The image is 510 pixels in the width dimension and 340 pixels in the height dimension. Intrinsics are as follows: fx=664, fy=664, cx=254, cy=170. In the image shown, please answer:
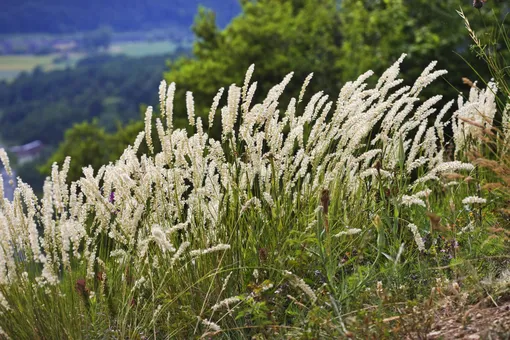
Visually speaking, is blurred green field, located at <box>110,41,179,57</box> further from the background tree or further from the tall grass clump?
the tall grass clump

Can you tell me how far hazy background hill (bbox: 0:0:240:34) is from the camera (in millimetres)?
175000

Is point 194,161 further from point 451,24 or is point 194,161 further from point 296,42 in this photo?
point 296,42

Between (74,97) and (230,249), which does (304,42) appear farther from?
(74,97)

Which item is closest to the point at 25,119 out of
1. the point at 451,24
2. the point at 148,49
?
the point at 148,49

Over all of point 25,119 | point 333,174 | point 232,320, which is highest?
point 333,174

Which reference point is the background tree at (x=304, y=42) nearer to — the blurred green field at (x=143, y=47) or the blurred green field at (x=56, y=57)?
the blurred green field at (x=56, y=57)

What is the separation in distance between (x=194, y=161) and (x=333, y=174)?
730 mm

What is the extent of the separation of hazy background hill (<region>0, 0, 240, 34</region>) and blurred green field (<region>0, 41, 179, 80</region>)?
1649 centimetres

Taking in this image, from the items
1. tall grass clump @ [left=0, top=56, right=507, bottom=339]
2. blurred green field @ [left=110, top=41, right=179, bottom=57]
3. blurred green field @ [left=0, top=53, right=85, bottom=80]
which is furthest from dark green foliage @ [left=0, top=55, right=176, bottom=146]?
tall grass clump @ [left=0, top=56, right=507, bottom=339]

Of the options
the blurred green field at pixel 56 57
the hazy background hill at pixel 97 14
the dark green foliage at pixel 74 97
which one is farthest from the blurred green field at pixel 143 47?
the dark green foliage at pixel 74 97

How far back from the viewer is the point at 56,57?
154 m

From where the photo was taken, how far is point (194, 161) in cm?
345

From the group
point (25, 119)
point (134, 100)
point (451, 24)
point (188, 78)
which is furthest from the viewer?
point (25, 119)

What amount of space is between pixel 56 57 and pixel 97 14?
40.7 meters
